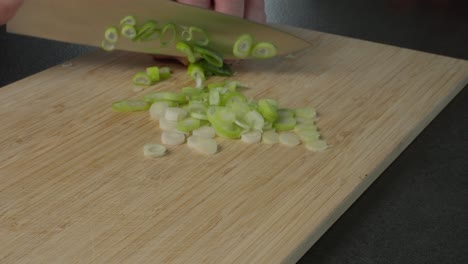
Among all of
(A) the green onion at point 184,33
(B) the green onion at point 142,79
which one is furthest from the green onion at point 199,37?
(B) the green onion at point 142,79

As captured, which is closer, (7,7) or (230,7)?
(7,7)

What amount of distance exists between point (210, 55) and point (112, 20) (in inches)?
7.5

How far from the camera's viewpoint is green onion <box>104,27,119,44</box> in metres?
1.44

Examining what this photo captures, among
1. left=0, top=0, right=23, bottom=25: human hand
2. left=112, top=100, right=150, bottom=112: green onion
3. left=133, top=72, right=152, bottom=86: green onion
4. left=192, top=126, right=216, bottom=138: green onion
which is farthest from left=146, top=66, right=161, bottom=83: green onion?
left=0, top=0, right=23, bottom=25: human hand

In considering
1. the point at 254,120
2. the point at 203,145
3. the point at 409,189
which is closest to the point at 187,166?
the point at 203,145

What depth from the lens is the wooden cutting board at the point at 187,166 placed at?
0.99 m

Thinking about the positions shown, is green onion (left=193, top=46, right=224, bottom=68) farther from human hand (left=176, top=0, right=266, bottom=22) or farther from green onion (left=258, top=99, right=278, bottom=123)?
green onion (left=258, top=99, right=278, bottom=123)

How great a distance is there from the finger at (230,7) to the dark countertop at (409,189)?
1.36 feet

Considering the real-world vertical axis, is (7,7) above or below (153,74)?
above

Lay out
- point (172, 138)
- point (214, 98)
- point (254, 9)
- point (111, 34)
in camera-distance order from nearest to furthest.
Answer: point (172, 138)
point (214, 98)
point (111, 34)
point (254, 9)

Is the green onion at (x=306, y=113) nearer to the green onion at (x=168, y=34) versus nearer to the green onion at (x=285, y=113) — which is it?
the green onion at (x=285, y=113)

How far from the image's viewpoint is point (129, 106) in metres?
1.33

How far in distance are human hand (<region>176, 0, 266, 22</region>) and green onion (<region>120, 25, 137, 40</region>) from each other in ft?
0.36

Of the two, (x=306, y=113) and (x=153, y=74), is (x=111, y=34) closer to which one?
(x=153, y=74)
